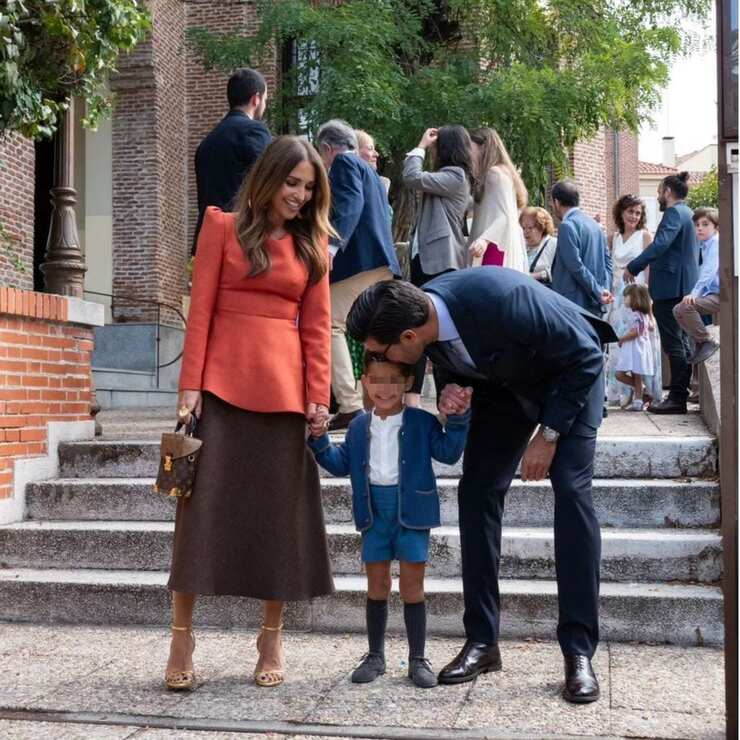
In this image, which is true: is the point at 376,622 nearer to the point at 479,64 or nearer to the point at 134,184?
the point at 479,64

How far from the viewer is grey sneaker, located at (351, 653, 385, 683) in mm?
4184

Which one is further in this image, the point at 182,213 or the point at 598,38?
the point at 182,213

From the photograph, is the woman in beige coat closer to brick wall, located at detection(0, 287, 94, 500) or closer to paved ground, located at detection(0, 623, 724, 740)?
paved ground, located at detection(0, 623, 724, 740)

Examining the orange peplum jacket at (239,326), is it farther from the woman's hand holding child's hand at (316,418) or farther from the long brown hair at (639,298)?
the long brown hair at (639,298)

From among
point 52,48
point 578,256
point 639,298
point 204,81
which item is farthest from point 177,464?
point 204,81

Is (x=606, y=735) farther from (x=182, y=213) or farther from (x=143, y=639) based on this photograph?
(x=182, y=213)

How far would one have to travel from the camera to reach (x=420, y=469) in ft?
13.8

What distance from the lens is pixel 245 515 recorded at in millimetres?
4188

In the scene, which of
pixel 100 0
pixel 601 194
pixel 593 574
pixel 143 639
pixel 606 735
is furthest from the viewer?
pixel 601 194

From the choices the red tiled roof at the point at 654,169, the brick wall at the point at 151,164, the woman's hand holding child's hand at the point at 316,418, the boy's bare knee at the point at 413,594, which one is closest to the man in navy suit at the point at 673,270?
the boy's bare knee at the point at 413,594

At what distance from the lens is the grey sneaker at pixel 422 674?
13.5ft

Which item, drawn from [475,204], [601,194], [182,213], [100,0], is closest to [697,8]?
[601,194]

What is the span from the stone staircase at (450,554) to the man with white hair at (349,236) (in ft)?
2.94

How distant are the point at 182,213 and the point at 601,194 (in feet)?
29.7
